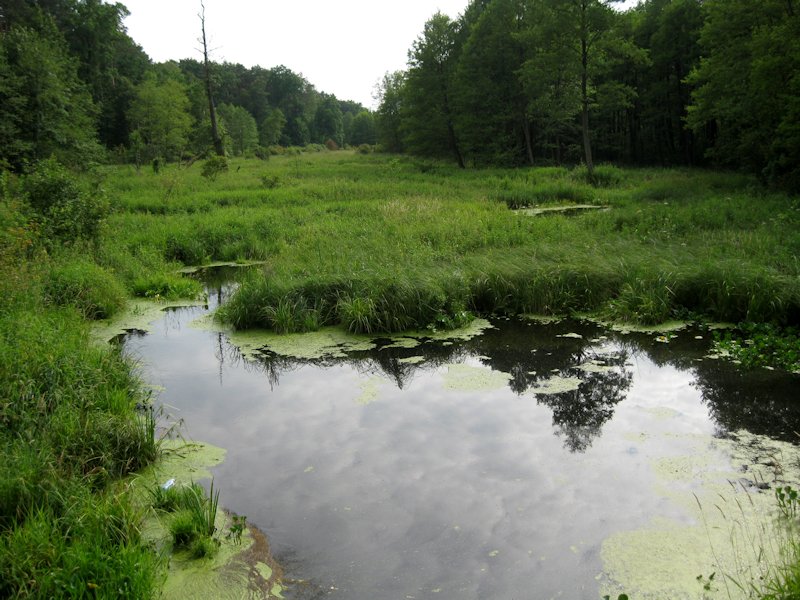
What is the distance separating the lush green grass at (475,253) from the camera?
8.08 meters

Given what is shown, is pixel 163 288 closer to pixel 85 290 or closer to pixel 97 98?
Answer: pixel 85 290

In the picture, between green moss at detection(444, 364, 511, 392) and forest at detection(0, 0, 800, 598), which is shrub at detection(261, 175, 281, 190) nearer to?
forest at detection(0, 0, 800, 598)

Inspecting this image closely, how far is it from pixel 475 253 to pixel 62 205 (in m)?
7.88

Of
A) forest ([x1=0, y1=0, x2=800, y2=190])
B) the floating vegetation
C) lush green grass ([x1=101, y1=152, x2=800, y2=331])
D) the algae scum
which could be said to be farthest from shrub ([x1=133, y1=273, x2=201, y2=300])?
forest ([x1=0, y1=0, x2=800, y2=190])

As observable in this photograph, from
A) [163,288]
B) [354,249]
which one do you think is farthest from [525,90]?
[163,288]

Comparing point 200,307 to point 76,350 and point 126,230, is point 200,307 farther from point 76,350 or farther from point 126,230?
point 126,230

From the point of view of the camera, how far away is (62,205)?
10992mm

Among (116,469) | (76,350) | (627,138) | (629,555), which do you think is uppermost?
(627,138)

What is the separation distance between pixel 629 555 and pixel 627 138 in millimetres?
39733

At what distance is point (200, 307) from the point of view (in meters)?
9.77

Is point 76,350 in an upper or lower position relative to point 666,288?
upper

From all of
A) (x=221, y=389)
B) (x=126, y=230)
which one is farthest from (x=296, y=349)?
(x=126, y=230)

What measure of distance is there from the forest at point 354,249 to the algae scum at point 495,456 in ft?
1.24

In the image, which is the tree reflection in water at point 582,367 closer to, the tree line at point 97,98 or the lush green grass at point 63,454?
the lush green grass at point 63,454
